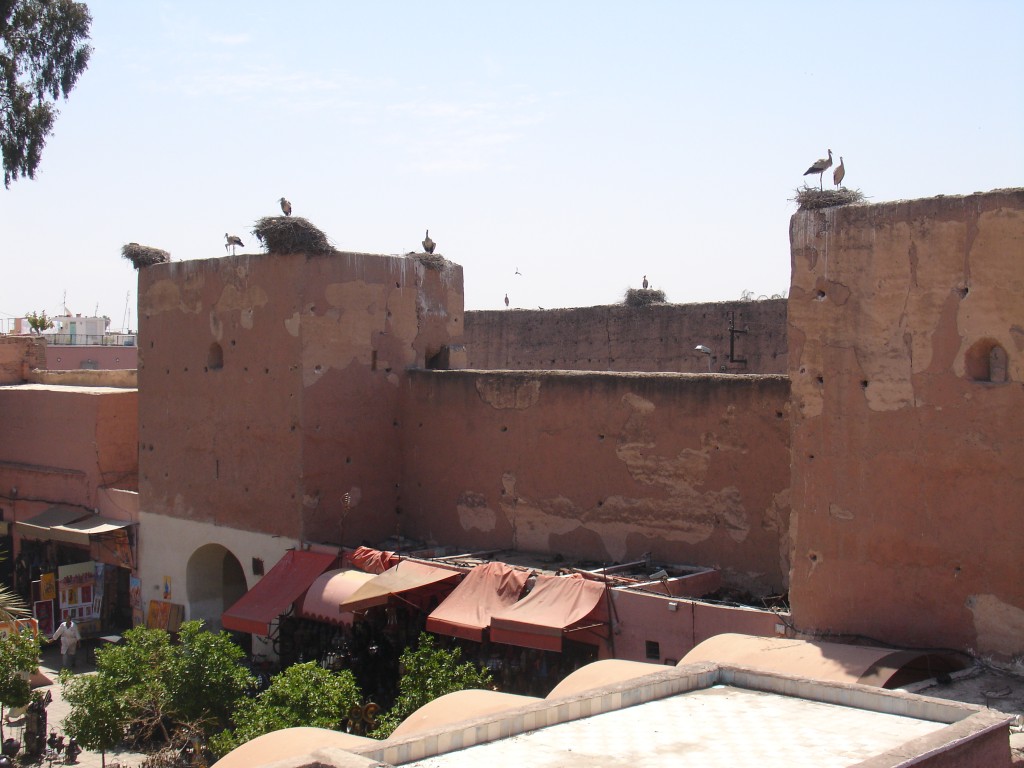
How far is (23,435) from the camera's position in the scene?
19.2 m

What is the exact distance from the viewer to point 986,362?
808 centimetres

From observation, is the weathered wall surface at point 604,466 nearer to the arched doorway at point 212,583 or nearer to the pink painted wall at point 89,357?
the arched doorway at point 212,583

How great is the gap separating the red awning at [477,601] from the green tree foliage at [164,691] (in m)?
2.21

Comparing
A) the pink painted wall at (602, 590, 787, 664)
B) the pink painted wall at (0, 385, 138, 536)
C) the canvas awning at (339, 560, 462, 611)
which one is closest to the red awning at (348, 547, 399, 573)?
the canvas awning at (339, 560, 462, 611)

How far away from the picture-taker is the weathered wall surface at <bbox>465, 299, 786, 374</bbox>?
52.5ft

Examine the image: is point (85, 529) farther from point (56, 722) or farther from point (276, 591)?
point (276, 591)

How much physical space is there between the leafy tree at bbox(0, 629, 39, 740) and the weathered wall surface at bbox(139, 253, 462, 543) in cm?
322

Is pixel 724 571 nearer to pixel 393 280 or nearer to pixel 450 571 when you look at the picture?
pixel 450 571

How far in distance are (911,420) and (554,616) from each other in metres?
3.78

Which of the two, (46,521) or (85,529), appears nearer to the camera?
(85,529)

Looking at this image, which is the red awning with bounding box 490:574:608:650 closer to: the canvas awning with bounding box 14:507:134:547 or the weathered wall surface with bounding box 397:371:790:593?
the weathered wall surface with bounding box 397:371:790:593

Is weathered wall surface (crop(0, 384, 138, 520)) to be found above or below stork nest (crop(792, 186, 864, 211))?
below

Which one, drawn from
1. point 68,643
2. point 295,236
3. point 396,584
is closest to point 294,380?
point 295,236

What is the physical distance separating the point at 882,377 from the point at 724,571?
333 centimetres
